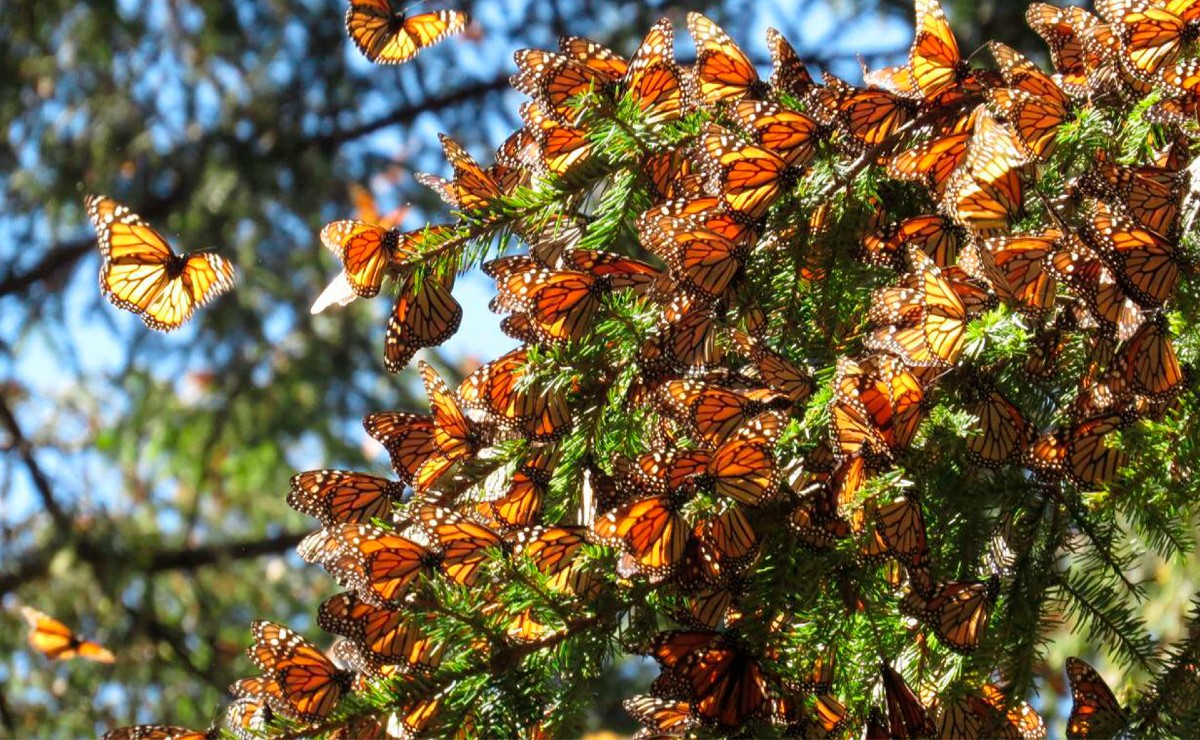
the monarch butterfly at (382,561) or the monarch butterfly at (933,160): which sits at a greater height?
the monarch butterfly at (933,160)

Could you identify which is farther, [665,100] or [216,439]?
[216,439]

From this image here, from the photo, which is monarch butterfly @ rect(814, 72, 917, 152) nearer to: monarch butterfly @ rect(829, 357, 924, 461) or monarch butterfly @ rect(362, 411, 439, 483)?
monarch butterfly @ rect(829, 357, 924, 461)

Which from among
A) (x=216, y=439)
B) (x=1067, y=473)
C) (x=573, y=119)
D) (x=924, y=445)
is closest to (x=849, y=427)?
(x=924, y=445)

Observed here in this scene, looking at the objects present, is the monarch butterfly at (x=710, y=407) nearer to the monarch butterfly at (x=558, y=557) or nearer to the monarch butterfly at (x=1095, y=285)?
the monarch butterfly at (x=558, y=557)

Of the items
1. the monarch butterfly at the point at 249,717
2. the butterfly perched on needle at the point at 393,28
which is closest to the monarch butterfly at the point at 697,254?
the monarch butterfly at the point at 249,717

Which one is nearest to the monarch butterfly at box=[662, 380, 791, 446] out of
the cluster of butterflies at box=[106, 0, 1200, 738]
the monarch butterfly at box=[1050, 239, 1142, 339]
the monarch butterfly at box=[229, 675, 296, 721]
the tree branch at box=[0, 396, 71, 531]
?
the cluster of butterflies at box=[106, 0, 1200, 738]

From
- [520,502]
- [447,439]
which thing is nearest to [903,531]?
[520,502]

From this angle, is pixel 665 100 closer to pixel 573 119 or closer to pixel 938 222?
pixel 573 119
